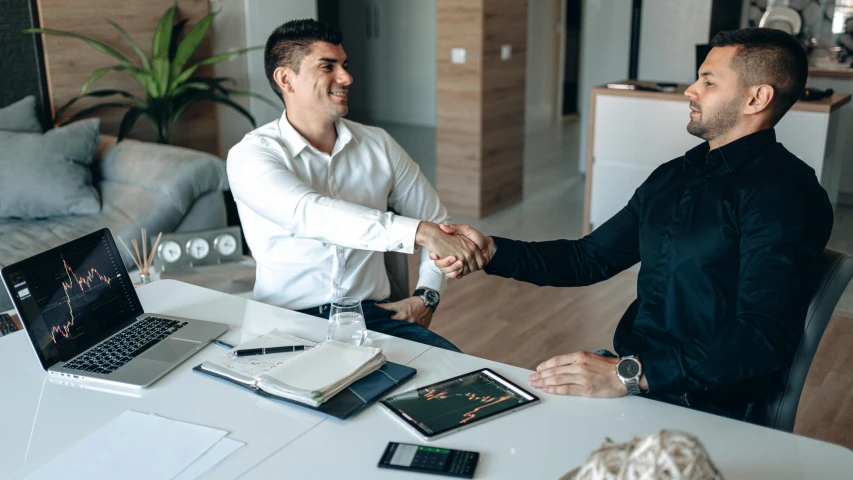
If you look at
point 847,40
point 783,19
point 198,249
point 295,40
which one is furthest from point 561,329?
point 847,40

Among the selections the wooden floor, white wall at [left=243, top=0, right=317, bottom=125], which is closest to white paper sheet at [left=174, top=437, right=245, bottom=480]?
the wooden floor

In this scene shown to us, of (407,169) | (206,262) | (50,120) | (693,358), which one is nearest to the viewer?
(693,358)

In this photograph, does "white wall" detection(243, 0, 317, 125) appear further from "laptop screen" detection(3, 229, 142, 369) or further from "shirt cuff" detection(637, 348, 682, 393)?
"shirt cuff" detection(637, 348, 682, 393)

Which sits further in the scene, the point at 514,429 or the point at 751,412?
the point at 751,412

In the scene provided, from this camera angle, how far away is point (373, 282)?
94.0 inches

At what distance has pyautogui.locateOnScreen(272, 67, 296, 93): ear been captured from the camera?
239 cm

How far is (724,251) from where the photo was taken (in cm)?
175

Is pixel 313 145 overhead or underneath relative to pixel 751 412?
overhead

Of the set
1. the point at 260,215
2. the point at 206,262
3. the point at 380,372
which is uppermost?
the point at 260,215

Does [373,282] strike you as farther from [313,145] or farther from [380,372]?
[380,372]

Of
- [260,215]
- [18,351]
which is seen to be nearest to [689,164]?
[260,215]

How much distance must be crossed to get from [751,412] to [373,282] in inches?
42.9

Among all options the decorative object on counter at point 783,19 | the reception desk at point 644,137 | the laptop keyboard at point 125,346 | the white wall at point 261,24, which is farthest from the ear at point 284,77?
the decorative object on counter at point 783,19

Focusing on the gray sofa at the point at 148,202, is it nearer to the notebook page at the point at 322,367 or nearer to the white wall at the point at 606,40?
the notebook page at the point at 322,367
